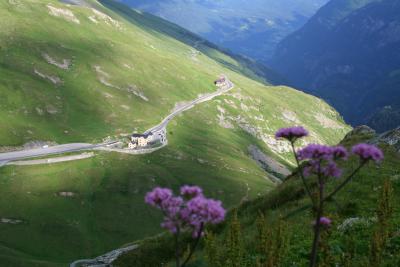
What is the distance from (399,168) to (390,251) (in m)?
19.6

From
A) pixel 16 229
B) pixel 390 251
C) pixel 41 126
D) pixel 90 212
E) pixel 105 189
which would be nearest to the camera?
pixel 390 251

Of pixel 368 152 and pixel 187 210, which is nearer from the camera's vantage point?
pixel 187 210

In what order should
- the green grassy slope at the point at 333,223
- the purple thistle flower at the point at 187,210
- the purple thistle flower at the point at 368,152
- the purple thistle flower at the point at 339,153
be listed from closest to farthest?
the purple thistle flower at the point at 187,210
the purple thistle flower at the point at 368,152
the purple thistle flower at the point at 339,153
the green grassy slope at the point at 333,223

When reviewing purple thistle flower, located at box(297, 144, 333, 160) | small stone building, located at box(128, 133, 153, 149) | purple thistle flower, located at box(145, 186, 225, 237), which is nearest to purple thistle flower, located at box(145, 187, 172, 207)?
purple thistle flower, located at box(145, 186, 225, 237)

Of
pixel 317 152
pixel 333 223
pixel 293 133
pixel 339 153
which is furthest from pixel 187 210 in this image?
pixel 333 223

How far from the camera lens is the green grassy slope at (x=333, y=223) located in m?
18.2

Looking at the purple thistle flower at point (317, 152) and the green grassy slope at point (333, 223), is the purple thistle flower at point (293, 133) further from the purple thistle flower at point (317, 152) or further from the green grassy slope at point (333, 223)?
the green grassy slope at point (333, 223)

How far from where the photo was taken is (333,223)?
1460cm

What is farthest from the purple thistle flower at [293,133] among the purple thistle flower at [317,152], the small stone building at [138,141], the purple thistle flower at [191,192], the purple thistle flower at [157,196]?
the small stone building at [138,141]

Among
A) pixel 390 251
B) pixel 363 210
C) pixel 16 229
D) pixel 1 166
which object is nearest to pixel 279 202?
pixel 363 210

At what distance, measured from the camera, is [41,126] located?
185750mm

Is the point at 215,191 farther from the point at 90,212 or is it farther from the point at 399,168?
the point at 399,168

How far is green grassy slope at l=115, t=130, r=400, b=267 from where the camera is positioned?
18.2 metres

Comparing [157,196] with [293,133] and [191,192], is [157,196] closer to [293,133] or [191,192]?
[191,192]
